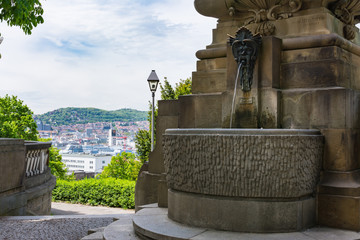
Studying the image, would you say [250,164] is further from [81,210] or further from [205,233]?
[81,210]

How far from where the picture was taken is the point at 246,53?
6551mm

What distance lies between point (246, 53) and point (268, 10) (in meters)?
1.27

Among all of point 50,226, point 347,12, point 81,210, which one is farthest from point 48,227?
point 347,12

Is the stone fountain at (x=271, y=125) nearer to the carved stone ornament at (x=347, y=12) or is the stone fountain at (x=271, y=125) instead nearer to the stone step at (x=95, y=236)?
the carved stone ornament at (x=347, y=12)

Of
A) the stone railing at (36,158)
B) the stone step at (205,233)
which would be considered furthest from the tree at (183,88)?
the stone step at (205,233)

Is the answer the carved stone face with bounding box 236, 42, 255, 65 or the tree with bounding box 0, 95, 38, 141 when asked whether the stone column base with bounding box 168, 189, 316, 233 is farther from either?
the tree with bounding box 0, 95, 38, 141

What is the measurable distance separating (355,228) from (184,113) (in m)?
3.33

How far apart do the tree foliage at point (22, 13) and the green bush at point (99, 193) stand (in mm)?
7237

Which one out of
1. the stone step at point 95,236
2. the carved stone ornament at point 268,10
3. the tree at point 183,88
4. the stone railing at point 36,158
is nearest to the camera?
the stone step at point 95,236

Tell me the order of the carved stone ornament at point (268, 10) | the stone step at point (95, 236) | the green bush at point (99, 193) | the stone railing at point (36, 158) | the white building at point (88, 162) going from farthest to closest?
the white building at point (88, 162), the green bush at point (99, 193), the stone railing at point (36, 158), the carved stone ornament at point (268, 10), the stone step at point (95, 236)

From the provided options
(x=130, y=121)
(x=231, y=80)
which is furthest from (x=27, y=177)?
(x=130, y=121)

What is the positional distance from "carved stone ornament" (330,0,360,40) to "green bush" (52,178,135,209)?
1083cm

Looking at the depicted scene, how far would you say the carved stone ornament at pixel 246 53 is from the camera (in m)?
6.54

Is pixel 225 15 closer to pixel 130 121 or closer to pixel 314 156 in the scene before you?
pixel 314 156
